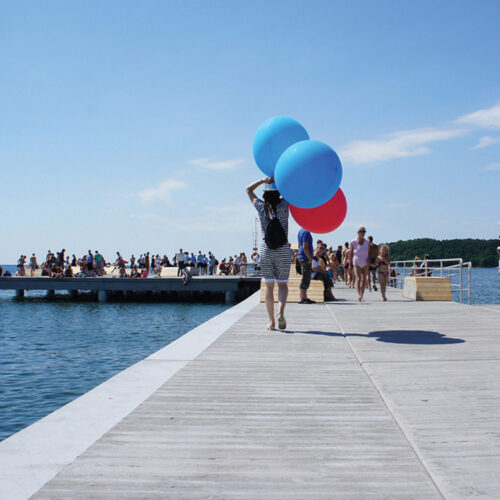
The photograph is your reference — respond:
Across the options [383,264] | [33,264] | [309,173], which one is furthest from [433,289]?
[33,264]

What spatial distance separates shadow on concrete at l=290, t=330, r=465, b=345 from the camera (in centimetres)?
666

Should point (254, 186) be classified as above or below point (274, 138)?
below

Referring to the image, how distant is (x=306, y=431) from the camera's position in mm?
3189

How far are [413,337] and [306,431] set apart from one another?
426 centimetres

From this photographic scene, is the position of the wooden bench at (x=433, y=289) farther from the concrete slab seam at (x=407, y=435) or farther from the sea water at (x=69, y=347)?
the concrete slab seam at (x=407, y=435)

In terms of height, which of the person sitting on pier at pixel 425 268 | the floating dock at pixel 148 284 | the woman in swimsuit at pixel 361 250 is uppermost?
the woman in swimsuit at pixel 361 250

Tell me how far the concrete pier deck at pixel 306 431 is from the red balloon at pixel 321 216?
80.1 inches

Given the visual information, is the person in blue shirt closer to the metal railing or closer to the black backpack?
the black backpack

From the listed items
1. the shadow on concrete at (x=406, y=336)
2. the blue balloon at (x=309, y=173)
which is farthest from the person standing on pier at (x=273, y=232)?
the shadow on concrete at (x=406, y=336)

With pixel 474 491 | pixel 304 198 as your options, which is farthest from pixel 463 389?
pixel 304 198

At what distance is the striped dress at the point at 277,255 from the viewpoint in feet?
23.9

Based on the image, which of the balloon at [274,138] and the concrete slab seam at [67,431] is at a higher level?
the balloon at [274,138]

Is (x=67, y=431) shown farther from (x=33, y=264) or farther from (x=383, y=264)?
(x=33, y=264)

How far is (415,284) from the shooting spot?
13945 mm
